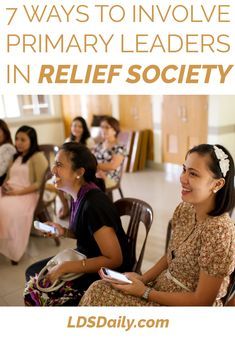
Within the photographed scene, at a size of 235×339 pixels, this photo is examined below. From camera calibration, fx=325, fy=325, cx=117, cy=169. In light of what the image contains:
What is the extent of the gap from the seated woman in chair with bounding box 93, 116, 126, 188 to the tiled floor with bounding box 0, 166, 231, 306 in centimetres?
66

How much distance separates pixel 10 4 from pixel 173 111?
12.7 ft

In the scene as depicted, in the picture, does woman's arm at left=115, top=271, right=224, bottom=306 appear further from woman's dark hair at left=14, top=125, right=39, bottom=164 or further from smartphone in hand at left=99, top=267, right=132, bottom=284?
woman's dark hair at left=14, top=125, right=39, bottom=164

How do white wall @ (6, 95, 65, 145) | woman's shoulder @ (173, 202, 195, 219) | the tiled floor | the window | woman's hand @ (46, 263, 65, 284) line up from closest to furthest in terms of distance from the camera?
woman's shoulder @ (173, 202, 195, 219)
woman's hand @ (46, 263, 65, 284)
the tiled floor
the window
white wall @ (6, 95, 65, 145)

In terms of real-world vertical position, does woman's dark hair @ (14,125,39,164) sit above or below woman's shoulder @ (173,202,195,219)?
above

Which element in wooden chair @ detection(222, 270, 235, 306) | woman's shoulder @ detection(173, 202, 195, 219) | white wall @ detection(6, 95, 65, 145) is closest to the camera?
wooden chair @ detection(222, 270, 235, 306)

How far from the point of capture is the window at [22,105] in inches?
244

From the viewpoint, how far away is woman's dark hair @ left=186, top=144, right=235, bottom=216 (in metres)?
1.12

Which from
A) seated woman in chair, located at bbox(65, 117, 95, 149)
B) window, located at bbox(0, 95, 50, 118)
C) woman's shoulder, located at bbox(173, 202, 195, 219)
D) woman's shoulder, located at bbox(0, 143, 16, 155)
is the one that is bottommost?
woman's shoulder, located at bbox(173, 202, 195, 219)

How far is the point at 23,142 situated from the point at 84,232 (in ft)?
4.64

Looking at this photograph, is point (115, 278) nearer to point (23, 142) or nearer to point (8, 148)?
point (23, 142)

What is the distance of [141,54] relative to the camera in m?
1.21

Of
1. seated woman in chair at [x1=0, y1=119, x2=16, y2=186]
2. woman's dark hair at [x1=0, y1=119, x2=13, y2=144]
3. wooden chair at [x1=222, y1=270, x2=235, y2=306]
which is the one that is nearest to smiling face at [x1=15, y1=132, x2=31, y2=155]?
seated woman in chair at [x1=0, y1=119, x2=16, y2=186]

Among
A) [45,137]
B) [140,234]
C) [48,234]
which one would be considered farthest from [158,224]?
[45,137]

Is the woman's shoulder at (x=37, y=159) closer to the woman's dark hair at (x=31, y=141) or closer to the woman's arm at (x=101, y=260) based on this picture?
the woman's dark hair at (x=31, y=141)
